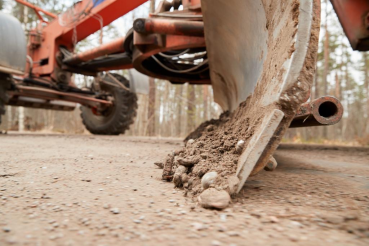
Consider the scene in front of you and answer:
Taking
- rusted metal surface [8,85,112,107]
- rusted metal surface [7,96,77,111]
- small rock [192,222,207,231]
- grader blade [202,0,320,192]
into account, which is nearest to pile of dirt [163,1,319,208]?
grader blade [202,0,320,192]

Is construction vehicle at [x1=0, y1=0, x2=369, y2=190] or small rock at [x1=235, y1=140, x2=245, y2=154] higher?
construction vehicle at [x1=0, y1=0, x2=369, y2=190]

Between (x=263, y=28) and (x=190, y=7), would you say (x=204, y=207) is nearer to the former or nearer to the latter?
(x=263, y=28)

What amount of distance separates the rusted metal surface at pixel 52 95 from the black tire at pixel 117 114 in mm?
236

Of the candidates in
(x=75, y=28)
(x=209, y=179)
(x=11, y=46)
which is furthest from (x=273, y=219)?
(x=75, y=28)

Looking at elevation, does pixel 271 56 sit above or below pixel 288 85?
above

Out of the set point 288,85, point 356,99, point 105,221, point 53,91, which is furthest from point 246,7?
point 356,99

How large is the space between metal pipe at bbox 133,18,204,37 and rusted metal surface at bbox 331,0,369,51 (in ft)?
3.90

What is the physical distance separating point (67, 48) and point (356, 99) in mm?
24114

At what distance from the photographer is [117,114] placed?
210 inches

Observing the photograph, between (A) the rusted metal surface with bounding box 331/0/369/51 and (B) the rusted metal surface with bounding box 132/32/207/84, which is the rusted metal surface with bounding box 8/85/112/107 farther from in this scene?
(A) the rusted metal surface with bounding box 331/0/369/51

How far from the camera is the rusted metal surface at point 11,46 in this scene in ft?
10.8

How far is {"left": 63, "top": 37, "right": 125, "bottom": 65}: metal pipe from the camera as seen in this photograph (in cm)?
372

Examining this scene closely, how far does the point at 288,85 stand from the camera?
95cm

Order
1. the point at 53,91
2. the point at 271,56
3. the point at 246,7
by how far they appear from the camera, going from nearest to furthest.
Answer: the point at 271,56 < the point at 246,7 < the point at 53,91
